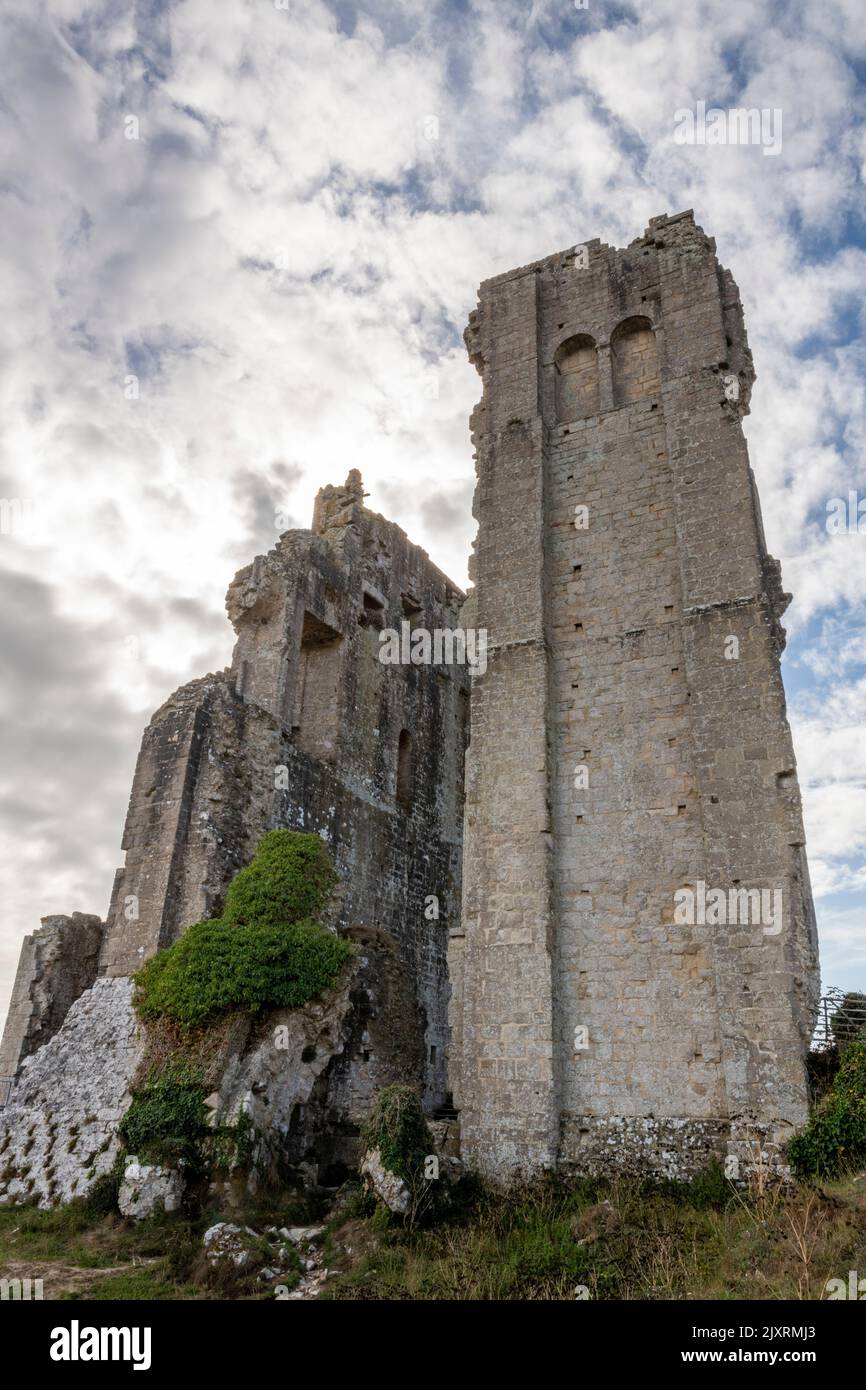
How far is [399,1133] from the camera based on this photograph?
8992 millimetres

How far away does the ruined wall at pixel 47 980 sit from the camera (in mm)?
13570

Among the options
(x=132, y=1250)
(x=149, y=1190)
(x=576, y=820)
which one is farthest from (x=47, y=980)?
(x=576, y=820)

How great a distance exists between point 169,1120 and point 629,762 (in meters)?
6.42

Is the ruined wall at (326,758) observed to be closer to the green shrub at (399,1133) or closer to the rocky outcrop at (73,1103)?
the rocky outcrop at (73,1103)

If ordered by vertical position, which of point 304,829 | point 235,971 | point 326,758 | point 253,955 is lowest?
point 235,971

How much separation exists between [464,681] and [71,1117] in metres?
14.0

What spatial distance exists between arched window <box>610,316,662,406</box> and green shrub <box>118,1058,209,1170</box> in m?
10.2

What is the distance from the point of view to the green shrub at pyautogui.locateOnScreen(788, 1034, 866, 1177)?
26.8 feet

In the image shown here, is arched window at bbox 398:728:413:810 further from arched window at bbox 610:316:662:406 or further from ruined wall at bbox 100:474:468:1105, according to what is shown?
arched window at bbox 610:316:662:406

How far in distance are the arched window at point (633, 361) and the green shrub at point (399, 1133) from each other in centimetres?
926

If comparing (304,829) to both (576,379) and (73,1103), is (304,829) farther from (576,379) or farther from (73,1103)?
(576,379)

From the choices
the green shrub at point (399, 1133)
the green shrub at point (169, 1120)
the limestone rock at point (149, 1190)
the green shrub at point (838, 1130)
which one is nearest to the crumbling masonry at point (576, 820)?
the green shrub at point (838, 1130)

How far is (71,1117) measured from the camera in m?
10.9

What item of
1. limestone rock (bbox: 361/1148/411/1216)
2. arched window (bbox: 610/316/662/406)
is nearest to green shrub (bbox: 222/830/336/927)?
limestone rock (bbox: 361/1148/411/1216)
